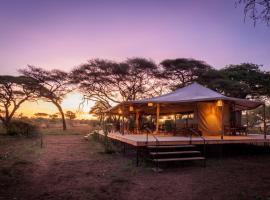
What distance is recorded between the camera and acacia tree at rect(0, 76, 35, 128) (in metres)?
27.9

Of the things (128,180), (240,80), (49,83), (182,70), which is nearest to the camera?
(128,180)

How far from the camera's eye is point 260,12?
4.67 meters

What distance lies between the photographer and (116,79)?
27109mm

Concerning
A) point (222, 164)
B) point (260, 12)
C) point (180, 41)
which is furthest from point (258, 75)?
point (260, 12)

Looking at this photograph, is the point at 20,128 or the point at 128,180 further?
the point at 20,128

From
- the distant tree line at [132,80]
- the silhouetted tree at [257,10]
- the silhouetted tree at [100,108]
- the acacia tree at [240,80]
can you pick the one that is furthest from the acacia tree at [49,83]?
the silhouetted tree at [257,10]

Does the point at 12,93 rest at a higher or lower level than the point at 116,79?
lower

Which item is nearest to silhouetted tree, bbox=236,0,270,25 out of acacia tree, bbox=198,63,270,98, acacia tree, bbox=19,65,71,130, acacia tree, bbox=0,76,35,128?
acacia tree, bbox=198,63,270,98

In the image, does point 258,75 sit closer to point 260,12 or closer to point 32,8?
point 32,8

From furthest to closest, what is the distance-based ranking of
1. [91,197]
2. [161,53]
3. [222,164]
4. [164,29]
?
[161,53]
[164,29]
[222,164]
[91,197]

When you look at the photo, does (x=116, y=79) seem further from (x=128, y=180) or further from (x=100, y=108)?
(x=128, y=180)

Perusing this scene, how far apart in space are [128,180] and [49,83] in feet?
86.6

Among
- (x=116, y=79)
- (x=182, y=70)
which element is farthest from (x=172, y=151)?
(x=116, y=79)

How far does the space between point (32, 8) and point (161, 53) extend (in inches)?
678
